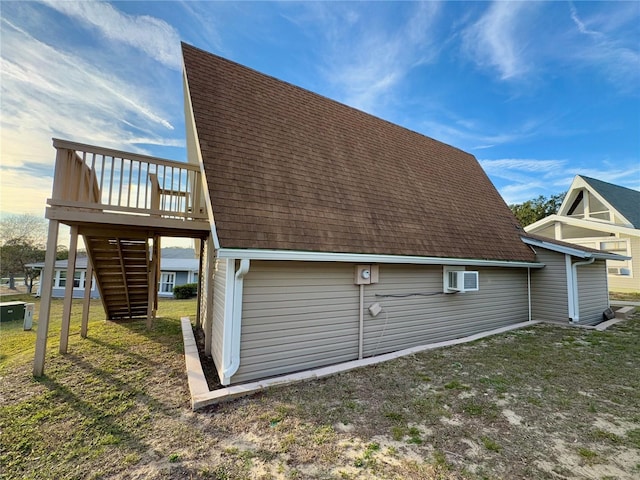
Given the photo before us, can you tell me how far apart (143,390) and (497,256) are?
758 cm

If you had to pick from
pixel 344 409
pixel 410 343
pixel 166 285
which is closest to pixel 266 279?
pixel 344 409

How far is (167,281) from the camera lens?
22.7 metres

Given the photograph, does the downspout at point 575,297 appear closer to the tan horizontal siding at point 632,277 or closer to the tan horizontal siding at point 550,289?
the tan horizontal siding at point 550,289

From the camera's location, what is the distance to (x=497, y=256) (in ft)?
22.5

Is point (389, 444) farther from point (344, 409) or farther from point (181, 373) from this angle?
point (181, 373)

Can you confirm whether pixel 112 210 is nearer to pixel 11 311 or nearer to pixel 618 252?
pixel 11 311

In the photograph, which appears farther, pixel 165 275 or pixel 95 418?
pixel 165 275

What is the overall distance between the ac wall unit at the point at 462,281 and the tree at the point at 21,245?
32.2 meters

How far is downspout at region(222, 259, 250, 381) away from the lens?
375 centimetres

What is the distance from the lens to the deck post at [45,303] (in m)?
4.20

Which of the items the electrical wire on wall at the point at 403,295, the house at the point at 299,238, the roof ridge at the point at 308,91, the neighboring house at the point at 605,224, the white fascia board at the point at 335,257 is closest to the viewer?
the white fascia board at the point at 335,257

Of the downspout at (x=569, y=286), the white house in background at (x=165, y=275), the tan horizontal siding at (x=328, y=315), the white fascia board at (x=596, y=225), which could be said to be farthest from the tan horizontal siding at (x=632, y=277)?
the white house in background at (x=165, y=275)

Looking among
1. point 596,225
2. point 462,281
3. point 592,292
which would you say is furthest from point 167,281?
point 596,225

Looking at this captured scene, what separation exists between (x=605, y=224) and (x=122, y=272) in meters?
21.6
